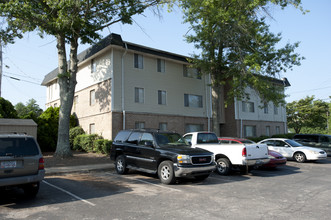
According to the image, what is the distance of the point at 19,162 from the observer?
19.6 feet

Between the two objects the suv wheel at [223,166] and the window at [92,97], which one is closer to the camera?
the suv wheel at [223,166]

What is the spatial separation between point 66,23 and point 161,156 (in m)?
9.47

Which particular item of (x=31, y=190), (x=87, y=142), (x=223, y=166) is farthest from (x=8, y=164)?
(x=87, y=142)

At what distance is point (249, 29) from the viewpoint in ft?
59.0

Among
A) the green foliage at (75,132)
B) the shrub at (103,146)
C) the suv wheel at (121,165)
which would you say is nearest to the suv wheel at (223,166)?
the suv wheel at (121,165)

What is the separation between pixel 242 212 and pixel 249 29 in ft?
51.0

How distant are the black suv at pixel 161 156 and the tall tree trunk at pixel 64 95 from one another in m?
5.97

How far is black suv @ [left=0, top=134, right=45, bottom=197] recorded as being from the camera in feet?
18.9

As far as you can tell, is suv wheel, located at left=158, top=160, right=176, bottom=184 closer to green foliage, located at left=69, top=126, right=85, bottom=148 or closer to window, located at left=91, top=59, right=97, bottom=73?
window, located at left=91, top=59, right=97, bottom=73

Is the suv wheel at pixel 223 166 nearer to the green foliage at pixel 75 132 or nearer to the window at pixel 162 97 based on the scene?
the window at pixel 162 97

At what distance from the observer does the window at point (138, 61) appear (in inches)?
809

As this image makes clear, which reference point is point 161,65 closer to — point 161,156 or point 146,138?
point 146,138

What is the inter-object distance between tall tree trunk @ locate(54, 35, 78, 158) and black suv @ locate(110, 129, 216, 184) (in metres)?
→ 5.97

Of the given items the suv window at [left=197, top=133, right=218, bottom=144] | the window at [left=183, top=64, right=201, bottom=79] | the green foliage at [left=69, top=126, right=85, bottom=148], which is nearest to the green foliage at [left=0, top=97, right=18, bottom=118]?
the green foliage at [left=69, top=126, right=85, bottom=148]
